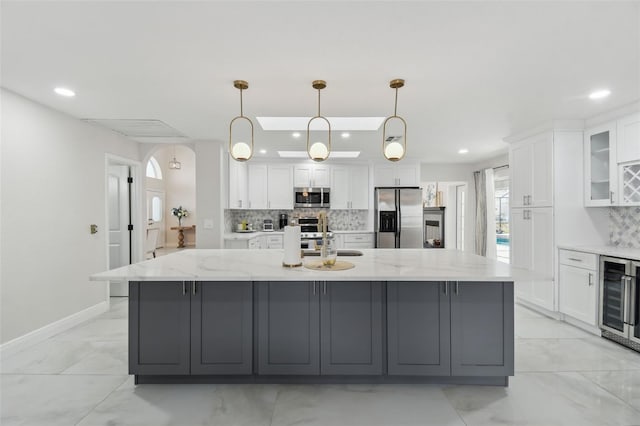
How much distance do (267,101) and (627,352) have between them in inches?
162

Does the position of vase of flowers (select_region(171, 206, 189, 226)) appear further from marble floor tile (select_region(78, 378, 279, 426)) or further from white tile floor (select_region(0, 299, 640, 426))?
marble floor tile (select_region(78, 378, 279, 426))

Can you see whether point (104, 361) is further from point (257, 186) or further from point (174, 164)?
point (174, 164)

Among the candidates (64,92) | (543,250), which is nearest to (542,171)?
(543,250)

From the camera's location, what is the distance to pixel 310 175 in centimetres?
630

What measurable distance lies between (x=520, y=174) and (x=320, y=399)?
12.7 ft

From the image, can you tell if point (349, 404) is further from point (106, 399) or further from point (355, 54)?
point (355, 54)

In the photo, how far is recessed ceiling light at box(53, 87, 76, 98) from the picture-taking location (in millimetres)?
2873

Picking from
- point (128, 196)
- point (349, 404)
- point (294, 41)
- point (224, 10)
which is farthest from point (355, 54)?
point (128, 196)

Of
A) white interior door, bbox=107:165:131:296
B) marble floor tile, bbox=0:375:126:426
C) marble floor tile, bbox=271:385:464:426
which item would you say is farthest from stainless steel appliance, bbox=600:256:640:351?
white interior door, bbox=107:165:131:296

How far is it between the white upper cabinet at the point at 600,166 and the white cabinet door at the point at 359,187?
3432 millimetres

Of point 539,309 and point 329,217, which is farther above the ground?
point 329,217

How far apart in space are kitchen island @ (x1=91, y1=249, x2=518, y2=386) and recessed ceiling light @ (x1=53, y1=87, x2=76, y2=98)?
178 cm

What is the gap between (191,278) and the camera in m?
2.11

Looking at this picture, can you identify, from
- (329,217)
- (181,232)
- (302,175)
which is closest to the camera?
(302,175)
